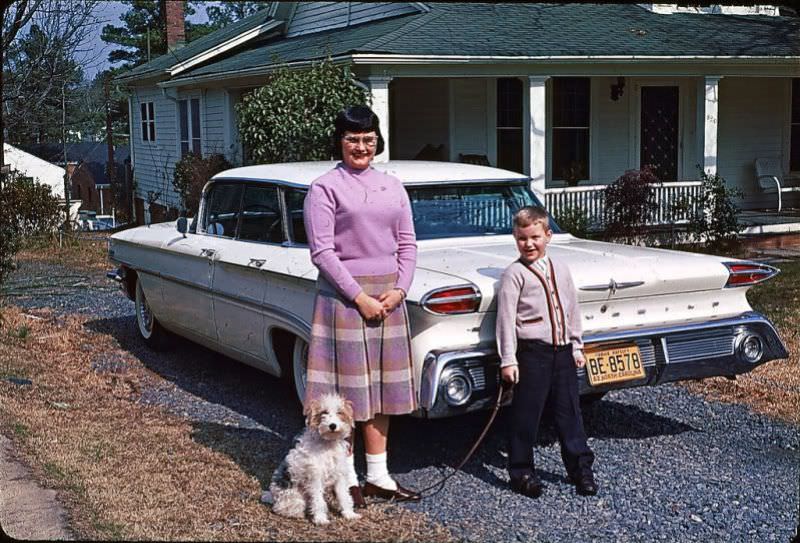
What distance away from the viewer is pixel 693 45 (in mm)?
15992

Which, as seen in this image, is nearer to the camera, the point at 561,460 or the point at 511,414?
the point at 511,414

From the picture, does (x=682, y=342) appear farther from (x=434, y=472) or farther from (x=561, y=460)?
(x=434, y=472)

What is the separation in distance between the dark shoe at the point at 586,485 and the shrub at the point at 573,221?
9.39 m

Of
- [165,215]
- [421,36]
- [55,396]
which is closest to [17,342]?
[55,396]

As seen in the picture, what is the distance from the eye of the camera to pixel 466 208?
648 cm

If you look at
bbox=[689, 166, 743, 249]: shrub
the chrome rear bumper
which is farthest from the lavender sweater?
bbox=[689, 166, 743, 249]: shrub

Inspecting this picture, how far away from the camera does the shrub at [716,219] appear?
15148mm

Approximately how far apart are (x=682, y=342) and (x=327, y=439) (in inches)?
84.7

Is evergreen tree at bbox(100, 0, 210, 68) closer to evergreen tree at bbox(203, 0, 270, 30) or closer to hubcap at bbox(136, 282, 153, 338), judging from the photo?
evergreen tree at bbox(203, 0, 270, 30)

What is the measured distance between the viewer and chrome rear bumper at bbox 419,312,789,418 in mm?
4883

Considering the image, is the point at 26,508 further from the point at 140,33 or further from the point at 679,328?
the point at 140,33

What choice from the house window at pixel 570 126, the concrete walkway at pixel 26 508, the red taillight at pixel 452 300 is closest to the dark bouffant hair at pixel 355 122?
the red taillight at pixel 452 300

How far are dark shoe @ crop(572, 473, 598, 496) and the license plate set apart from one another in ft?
1.61

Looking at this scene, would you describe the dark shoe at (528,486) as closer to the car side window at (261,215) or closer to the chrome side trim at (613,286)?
the chrome side trim at (613,286)
